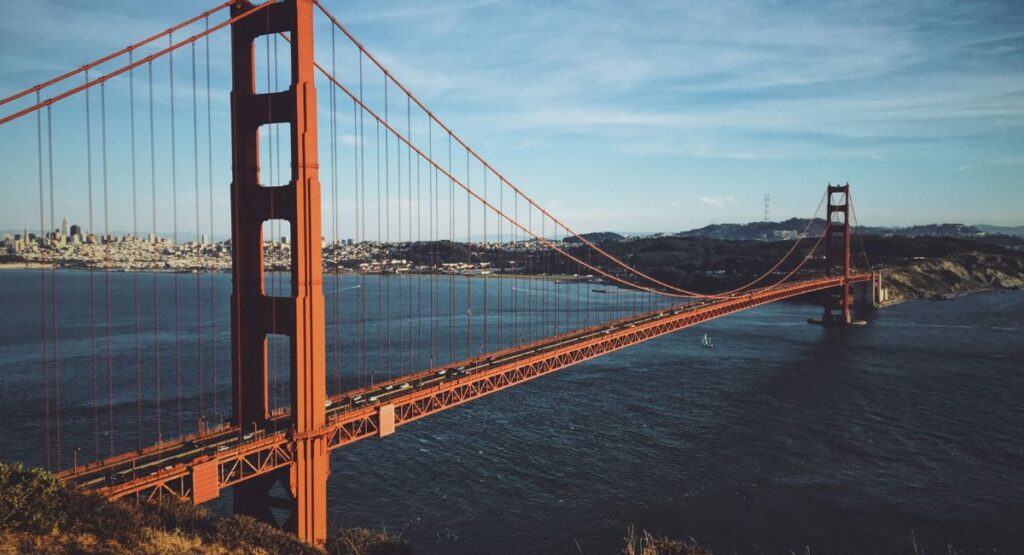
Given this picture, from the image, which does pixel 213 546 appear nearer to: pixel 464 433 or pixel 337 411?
pixel 337 411

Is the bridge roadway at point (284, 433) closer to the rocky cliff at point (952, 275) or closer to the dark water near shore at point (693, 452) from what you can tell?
the dark water near shore at point (693, 452)

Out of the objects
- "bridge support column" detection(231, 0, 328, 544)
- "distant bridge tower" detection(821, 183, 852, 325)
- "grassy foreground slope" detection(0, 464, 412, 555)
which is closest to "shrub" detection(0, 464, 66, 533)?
"grassy foreground slope" detection(0, 464, 412, 555)

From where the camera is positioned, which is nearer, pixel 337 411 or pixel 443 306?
pixel 337 411

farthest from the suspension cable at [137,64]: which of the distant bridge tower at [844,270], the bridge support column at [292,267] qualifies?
the distant bridge tower at [844,270]

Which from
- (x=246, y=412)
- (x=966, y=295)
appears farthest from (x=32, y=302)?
(x=966, y=295)

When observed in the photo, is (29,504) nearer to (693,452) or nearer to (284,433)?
(284,433)

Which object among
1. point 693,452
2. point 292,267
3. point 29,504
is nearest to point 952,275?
point 693,452

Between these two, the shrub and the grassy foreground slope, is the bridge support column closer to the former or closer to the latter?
the grassy foreground slope

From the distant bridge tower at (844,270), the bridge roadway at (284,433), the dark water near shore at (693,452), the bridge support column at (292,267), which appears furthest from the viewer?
the distant bridge tower at (844,270)
